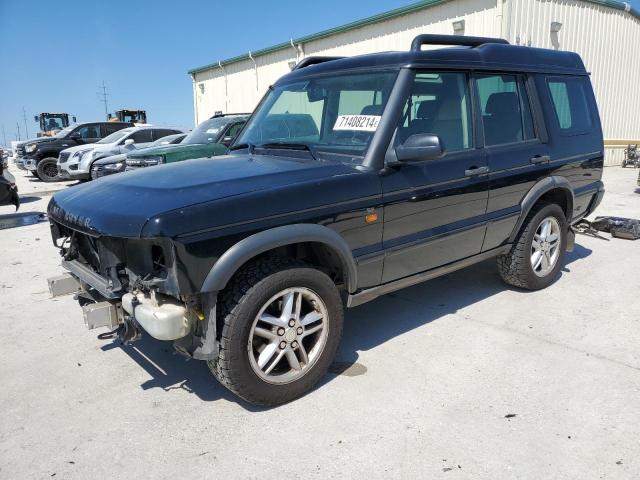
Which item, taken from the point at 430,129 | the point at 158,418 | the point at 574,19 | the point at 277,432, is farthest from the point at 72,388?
the point at 574,19

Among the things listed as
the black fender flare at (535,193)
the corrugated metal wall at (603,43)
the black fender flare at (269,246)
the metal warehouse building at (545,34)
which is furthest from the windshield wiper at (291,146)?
the corrugated metal wall at (603,43)

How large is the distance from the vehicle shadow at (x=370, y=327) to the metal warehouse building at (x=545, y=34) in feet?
28.1

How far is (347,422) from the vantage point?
9.47ft

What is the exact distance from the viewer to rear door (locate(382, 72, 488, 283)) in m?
3.46

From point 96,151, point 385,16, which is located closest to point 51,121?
point 96,151

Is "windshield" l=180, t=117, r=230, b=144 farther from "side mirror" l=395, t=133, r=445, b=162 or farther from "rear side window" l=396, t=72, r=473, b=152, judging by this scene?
"side mirror" l=395, t=133, r=445, b=162

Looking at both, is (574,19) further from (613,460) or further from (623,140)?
(613,460)

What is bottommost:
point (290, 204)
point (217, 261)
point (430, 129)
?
point (217, 261)

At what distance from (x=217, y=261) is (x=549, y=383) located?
86.2 inches

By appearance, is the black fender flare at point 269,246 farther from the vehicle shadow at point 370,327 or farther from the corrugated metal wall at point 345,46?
the corrugated metal wall at point 345,46

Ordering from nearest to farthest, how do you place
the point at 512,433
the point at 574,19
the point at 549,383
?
the point at 512,433 → the point at 549,383 → the point at 574,19

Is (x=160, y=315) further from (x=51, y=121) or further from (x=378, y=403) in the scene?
(x=51, y=121)

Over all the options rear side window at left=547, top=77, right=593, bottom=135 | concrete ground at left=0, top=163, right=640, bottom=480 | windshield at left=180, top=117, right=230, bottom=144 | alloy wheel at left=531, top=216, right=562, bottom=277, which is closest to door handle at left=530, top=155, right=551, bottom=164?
rear side window at left=547, top=77, right=593, bottom=135

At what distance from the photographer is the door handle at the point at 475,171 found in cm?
383
